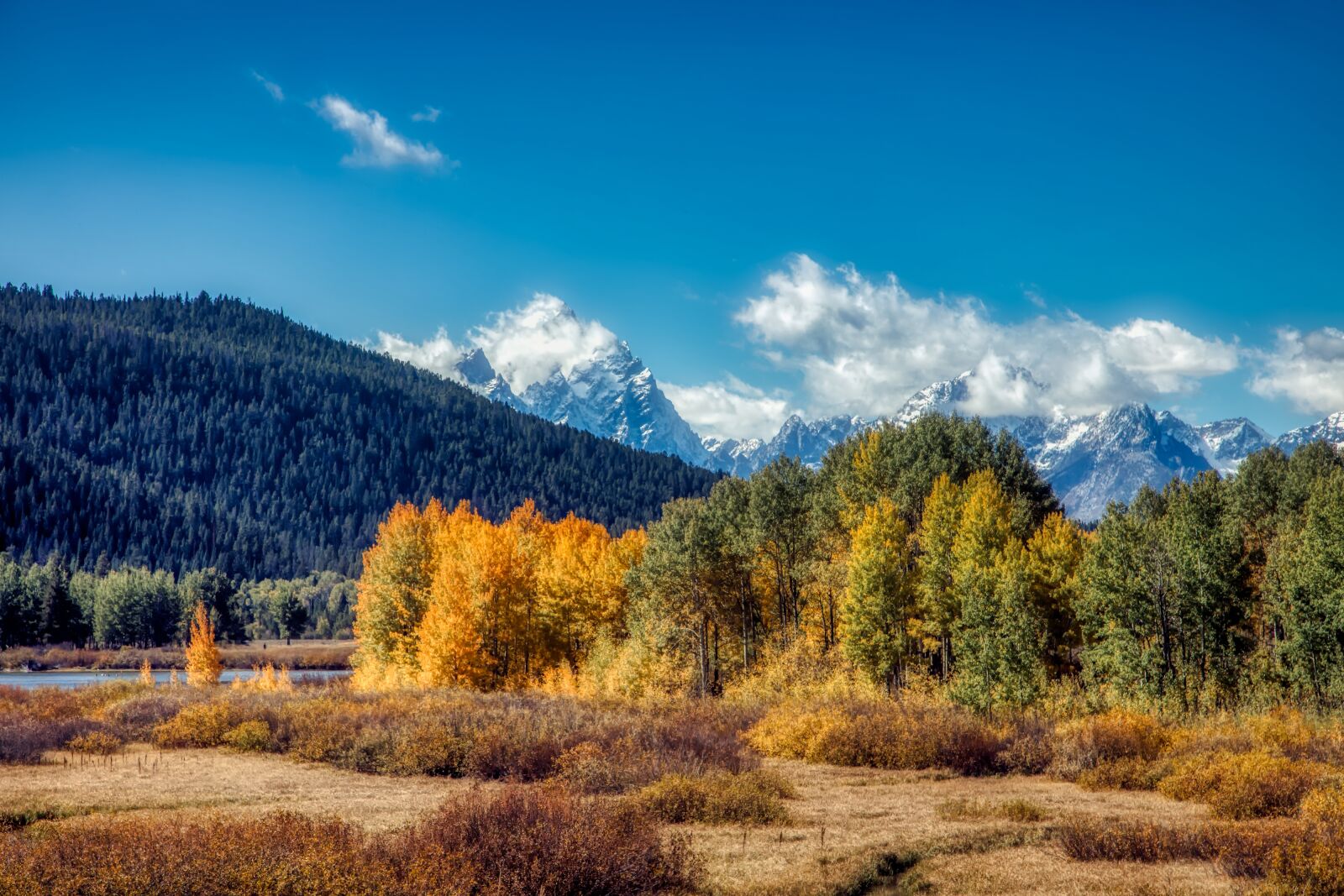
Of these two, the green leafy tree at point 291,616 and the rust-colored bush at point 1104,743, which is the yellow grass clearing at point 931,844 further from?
the green leafy tree at point 291,616

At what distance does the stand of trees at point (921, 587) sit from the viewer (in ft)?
153

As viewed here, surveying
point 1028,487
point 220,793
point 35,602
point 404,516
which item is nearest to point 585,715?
point 220,793

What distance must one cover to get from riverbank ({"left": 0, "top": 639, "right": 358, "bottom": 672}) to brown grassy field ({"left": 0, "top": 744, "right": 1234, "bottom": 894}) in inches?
3531

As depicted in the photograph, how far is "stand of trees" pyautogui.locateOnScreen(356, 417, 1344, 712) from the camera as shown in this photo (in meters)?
46.6

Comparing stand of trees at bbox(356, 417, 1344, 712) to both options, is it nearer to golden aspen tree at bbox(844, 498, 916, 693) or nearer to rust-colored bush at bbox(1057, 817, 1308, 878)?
golden aspen tree at bbox(844, 498, 916, 693)

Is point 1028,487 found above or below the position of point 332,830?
above

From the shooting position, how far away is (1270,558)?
5372cm

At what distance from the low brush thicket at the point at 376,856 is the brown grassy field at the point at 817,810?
1.56 metres

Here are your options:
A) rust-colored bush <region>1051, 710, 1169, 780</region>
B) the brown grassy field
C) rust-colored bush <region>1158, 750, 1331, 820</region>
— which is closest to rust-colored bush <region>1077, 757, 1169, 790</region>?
rust-colored bush <region>1158, 750, 1331, 820</region>

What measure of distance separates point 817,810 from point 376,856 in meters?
13.2

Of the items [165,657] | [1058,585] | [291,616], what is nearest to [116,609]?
[165,657]

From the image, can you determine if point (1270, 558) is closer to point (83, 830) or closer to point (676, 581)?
point (676, 581)

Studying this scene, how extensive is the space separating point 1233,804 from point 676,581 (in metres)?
40.8

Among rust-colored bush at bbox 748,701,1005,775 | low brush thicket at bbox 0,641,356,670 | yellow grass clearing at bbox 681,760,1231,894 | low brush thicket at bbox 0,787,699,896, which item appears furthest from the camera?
low brush thicket at bbox 0,641,356,670
